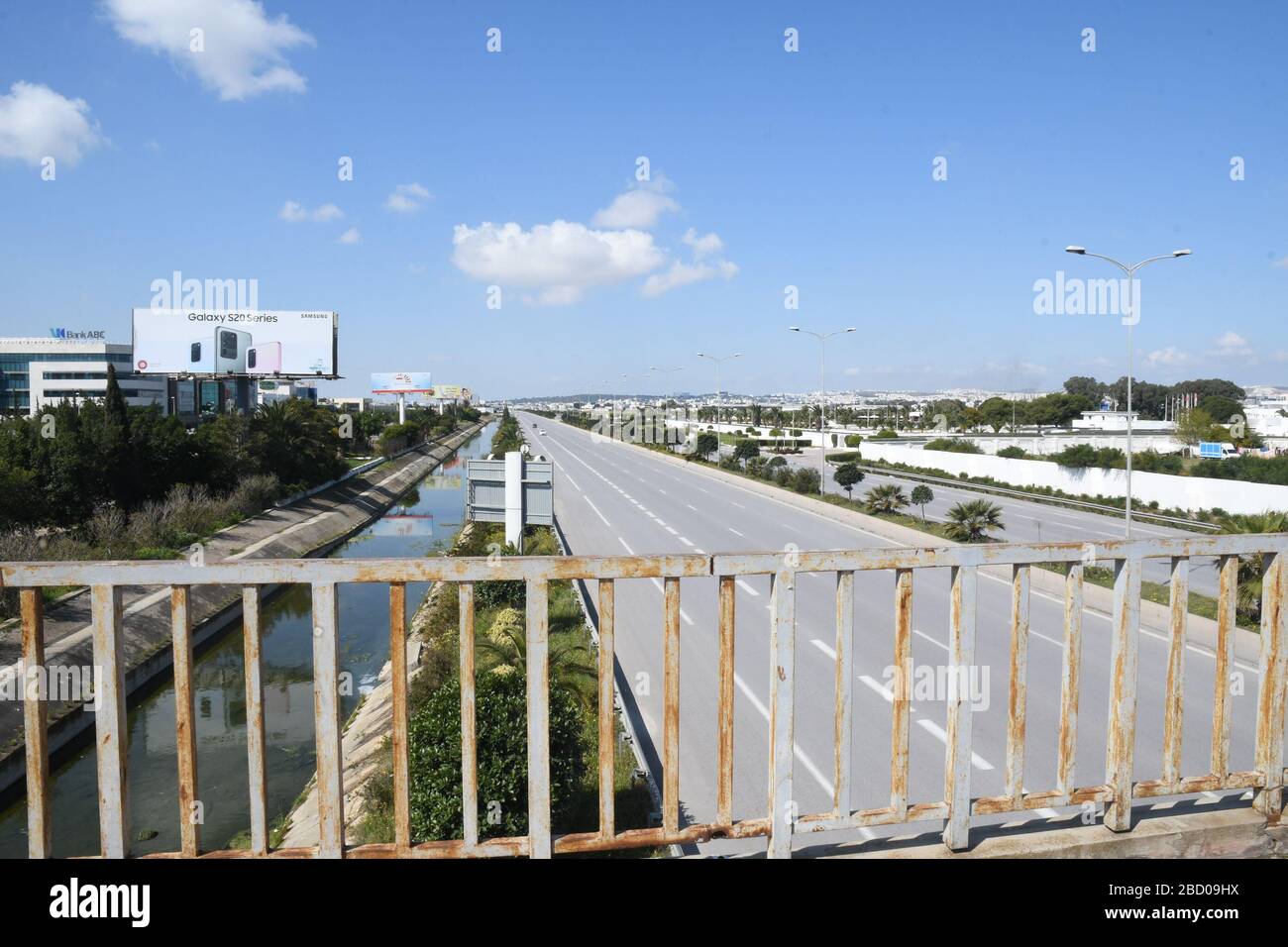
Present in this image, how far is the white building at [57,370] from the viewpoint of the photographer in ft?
247

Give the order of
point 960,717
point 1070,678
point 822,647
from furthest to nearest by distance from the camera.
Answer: point 822,647 → point 1070,678 → point 960,717

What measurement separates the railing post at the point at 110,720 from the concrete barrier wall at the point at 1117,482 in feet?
104

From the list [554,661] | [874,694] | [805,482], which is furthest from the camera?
[805,482]

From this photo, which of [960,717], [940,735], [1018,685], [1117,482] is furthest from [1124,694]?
[1117,482]

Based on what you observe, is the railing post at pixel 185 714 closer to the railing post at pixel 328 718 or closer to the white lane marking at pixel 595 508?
the railing post at pixel 328 718

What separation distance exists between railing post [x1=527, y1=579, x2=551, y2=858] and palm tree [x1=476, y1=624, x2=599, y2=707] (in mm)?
5783

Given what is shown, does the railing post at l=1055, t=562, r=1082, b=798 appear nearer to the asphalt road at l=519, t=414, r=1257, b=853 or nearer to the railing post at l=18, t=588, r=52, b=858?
the asphalt road at l=519, t=414, r=1257, b=853

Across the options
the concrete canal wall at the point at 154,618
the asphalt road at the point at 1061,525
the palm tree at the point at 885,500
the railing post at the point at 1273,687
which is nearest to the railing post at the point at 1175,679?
the railing post at the point at 1273,687

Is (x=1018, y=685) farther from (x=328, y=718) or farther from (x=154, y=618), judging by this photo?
(x=154, y=618)

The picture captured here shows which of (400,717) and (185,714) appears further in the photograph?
(400,717)

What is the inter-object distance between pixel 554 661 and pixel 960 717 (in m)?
8.27

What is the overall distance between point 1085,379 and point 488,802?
167m

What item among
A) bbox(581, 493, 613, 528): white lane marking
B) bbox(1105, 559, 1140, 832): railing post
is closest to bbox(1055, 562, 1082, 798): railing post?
bbox(1105, 559, 1140, 832): railing post

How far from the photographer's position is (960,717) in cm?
358
